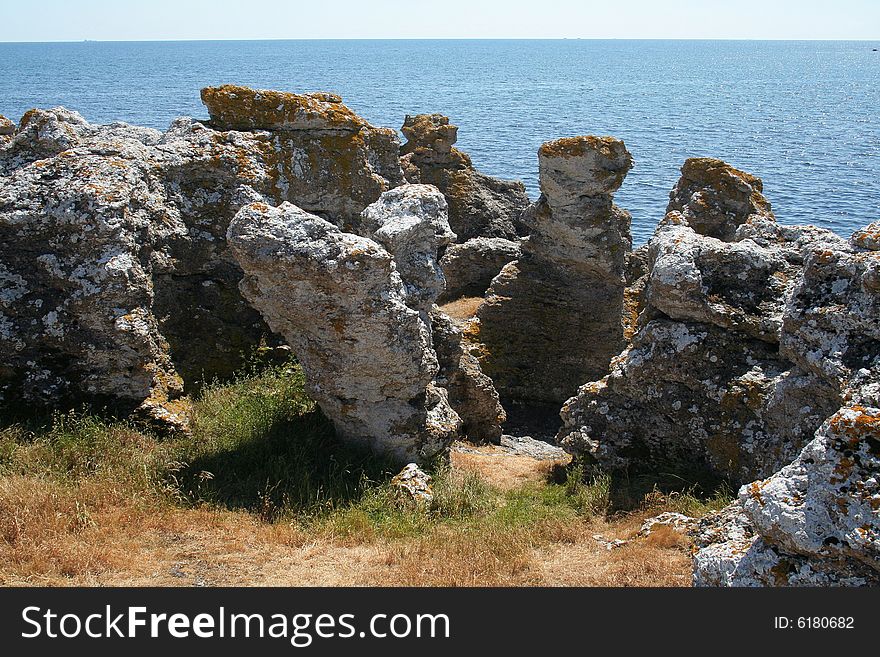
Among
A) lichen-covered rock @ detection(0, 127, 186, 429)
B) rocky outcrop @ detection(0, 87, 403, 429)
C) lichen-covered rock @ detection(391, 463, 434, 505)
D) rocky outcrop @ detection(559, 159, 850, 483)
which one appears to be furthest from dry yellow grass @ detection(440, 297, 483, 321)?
lichen-covered rock @ detection(0, 127, 186, 429)

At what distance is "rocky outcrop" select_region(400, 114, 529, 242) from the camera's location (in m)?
26.8

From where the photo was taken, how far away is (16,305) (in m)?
10.1

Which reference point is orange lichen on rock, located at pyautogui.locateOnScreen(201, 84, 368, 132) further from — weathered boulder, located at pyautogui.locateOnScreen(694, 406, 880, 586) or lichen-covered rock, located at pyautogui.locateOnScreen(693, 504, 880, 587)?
weathered boulder, located at pyautogui.locateOnScreen(694, 406, 880, 586)

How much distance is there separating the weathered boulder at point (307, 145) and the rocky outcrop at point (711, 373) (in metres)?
6.24

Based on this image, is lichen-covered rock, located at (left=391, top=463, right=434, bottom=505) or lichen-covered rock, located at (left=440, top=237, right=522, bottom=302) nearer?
lichen-covered rock, located at (left=391, top=463, right=434, bottom=505)

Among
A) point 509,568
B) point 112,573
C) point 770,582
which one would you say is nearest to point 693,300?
point 509,568

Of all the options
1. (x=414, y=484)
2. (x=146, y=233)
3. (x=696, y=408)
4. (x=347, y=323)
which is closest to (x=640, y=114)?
(x=696, y=408)

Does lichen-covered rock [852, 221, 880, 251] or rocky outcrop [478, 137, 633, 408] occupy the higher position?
lichen-covered rock [852, 221, 880, 251]

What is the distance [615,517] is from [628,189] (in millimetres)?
43872

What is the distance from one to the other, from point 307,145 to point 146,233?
422cm

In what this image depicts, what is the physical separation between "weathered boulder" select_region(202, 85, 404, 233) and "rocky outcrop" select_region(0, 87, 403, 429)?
1.0 inches

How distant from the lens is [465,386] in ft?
45.6

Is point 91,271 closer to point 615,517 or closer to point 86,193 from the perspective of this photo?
point 86,193

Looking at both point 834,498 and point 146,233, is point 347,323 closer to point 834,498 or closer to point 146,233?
point 146,233
